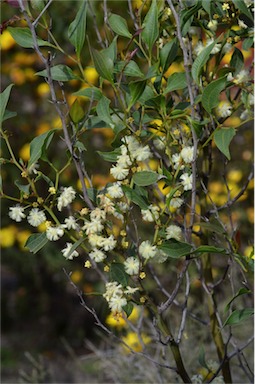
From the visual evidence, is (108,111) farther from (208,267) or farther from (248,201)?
(248,201)

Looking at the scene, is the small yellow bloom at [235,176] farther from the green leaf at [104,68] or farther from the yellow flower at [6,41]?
the green leaf at [104,68]

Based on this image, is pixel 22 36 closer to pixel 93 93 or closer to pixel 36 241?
pixel 93 93

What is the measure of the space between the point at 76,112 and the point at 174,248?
28cm

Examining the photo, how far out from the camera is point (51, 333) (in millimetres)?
3459

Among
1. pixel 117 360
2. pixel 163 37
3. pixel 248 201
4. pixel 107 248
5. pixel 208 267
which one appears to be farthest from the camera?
pixel 248 201

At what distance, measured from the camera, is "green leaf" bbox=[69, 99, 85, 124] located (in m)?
1.15

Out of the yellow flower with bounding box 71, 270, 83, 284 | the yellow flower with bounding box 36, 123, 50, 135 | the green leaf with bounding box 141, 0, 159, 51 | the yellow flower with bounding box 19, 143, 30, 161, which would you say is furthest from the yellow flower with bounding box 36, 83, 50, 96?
the green leaf with bounding box 141, 0, 159, 51

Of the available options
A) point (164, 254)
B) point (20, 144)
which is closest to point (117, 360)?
point (164, 254)

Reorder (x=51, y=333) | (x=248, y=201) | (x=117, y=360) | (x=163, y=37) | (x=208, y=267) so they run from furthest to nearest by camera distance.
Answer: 1. (x=51, y=333)
2. (x=248, y=201)
3. (x=117, y=360)
4. (x=208, y=267)
5. (x=163, y=37)

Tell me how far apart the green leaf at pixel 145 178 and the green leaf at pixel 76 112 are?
0.49 ft

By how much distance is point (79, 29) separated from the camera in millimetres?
1155

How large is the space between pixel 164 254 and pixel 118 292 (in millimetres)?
103

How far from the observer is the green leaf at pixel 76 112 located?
115 centimetres

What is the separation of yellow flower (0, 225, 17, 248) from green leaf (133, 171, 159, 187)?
86.0 inches
